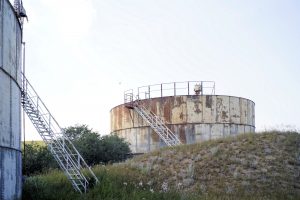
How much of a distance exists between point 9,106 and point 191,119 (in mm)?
23201

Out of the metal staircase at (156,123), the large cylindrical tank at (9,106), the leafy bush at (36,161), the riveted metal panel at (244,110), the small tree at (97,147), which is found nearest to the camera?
the large cylindrical tank at (9,106)

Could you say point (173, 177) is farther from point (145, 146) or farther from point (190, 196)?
point (145, 146)

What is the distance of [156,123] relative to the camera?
37.4 metres

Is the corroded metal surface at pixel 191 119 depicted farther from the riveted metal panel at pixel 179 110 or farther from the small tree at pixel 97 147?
the small tree at pixel 97 147

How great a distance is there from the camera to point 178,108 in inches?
1480

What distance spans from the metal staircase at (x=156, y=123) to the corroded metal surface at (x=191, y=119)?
408mm

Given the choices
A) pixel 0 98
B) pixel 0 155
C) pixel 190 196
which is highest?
pixel 0 98

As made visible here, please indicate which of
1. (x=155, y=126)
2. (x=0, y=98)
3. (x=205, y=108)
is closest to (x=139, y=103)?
(x=155, y=126)

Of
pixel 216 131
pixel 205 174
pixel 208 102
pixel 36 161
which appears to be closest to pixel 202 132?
pixel 216 131

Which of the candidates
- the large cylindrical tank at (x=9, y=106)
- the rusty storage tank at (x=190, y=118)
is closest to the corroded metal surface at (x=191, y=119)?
the rusty storage tank at (x=190, y=118)

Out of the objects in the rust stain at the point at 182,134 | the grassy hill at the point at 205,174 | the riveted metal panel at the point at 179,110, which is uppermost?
the riveted metal panel at the point at 179,110

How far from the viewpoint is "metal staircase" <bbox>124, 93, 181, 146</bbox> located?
35.8 metres

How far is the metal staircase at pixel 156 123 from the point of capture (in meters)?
35.8

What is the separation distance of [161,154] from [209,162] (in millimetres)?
3694
